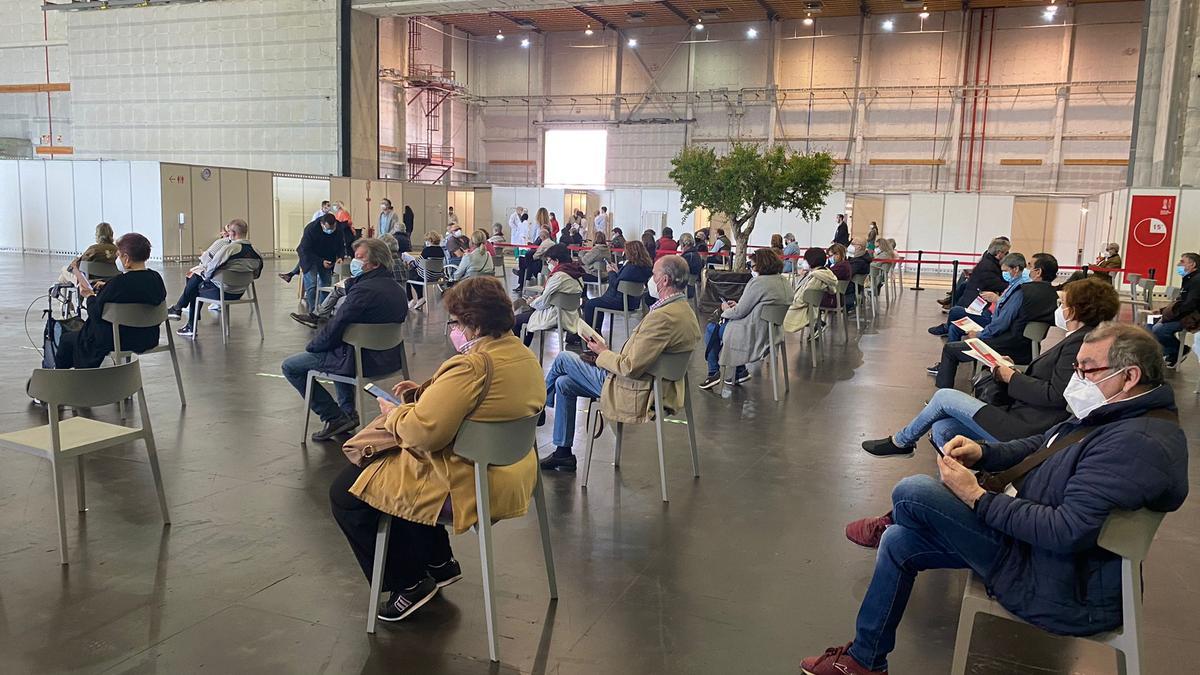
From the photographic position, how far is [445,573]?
3.18m

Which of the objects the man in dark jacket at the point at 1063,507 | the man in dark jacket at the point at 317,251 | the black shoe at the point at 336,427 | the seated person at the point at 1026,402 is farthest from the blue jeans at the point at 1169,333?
the man in dark jacket at the point at 317,251

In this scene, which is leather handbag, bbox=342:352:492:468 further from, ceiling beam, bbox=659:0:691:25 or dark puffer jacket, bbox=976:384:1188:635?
ceiling beam, bbox=659:0:691:25

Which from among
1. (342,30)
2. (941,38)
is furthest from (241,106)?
(941,38)

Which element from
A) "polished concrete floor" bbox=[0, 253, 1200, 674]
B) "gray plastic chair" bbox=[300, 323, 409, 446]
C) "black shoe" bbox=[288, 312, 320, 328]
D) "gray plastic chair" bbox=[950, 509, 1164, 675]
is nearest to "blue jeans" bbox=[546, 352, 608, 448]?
"polished concrete floor" bbox=[0, 253, 1200, 674]

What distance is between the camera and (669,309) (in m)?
4.39

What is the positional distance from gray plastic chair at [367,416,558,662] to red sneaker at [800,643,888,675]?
3.21 ft

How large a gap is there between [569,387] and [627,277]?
395 centimetres

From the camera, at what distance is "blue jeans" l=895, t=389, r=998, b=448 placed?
373 cm

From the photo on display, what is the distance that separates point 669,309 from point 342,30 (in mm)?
19823

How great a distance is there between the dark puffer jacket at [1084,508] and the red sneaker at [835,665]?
1.53 ft

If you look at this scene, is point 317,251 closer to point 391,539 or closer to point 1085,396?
point 391,539

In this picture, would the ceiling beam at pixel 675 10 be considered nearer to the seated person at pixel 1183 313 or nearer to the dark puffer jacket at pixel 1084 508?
the seated person at pixel 1183 313

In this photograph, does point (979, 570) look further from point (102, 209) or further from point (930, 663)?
point (102, 209)

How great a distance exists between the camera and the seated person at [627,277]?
841 centimetres
